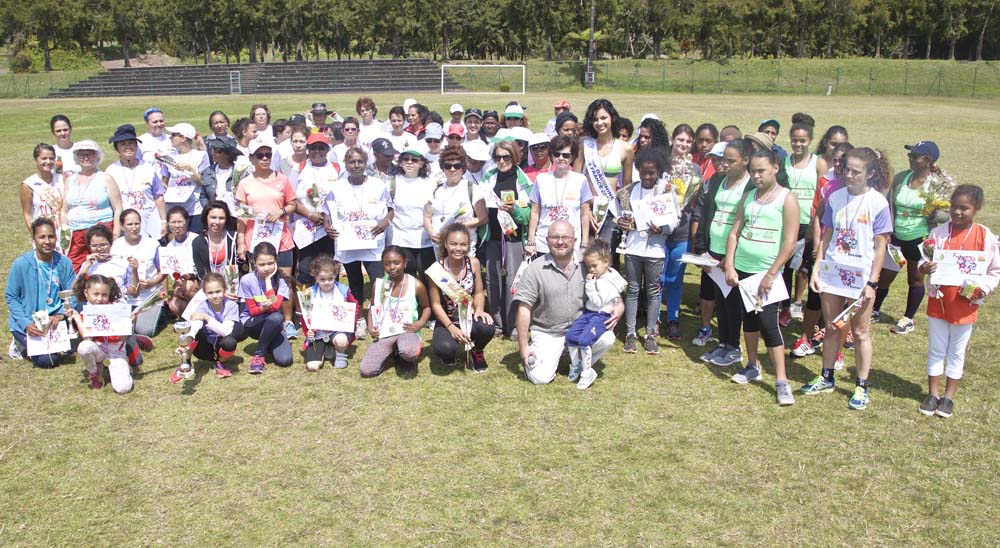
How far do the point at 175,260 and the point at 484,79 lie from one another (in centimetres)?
4836

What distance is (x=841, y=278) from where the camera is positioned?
18.5 feet

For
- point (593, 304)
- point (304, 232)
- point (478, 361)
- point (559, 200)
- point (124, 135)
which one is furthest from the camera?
point (124, 135)

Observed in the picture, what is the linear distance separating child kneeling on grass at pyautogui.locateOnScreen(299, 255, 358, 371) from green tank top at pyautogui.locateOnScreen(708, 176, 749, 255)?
345 cm

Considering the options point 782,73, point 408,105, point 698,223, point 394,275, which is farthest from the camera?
point 782,73

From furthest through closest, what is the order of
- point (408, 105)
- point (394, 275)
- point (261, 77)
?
point (261, 77) → point (408, 105) → point (394, 275)

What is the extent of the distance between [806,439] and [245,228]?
5498mm

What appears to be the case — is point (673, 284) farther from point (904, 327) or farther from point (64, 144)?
point (64, 144)

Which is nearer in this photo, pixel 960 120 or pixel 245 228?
pixel 245 228

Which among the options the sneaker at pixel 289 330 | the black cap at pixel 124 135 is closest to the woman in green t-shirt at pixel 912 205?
the sneaker at pixel 289 330

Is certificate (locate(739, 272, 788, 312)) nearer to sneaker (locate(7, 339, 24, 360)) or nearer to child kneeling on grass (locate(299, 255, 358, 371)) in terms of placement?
child kneeling on grass (locate(299, 255, 358, 371))

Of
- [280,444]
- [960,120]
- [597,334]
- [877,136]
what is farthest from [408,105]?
[960,120]

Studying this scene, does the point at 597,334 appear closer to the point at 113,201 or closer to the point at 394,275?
the point at 394,275

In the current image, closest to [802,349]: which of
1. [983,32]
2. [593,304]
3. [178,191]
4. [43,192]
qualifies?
[593,304]

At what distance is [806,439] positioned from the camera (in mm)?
5215
